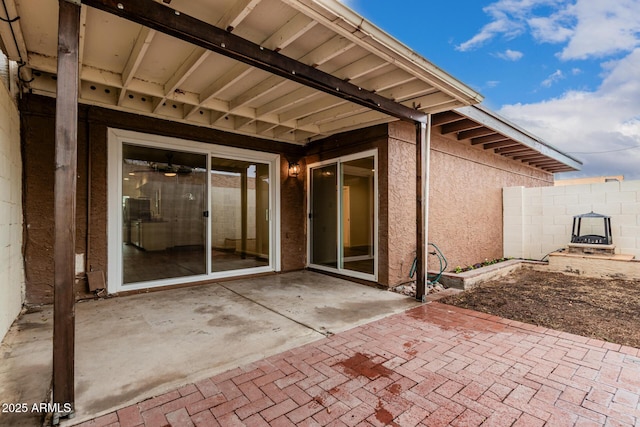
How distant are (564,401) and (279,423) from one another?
179cm

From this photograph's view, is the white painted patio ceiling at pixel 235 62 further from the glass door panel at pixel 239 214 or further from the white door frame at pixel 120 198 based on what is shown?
the glass door panel at pixel 239 214

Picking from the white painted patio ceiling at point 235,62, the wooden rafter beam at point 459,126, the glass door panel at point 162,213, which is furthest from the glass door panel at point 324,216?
the wooden rafter beam at point 459,126

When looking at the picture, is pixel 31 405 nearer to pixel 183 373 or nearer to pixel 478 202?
pixel 183 373

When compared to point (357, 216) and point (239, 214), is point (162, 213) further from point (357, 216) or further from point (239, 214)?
point (357, 216)

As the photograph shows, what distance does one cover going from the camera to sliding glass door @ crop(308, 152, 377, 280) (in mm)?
5340

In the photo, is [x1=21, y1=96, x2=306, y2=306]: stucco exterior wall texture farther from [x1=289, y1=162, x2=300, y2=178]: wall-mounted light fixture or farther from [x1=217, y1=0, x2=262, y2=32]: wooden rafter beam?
[x1=217, y1=0, x2=262, y2=32]: wooden rafter beam

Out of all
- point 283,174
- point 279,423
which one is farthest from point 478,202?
point 279,423

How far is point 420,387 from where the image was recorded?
6.67ft

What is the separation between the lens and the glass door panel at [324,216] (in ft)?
18.6

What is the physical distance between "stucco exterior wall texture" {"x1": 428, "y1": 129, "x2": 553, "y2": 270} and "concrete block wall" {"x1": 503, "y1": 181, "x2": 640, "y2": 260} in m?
0.36

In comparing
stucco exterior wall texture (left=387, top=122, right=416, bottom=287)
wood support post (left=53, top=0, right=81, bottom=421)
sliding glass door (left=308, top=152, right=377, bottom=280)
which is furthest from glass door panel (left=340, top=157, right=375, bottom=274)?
wood support post (left=53, top=0, right=81, bottom=421)

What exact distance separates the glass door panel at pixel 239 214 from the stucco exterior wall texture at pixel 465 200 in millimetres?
3201

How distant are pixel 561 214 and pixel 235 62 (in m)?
7.70

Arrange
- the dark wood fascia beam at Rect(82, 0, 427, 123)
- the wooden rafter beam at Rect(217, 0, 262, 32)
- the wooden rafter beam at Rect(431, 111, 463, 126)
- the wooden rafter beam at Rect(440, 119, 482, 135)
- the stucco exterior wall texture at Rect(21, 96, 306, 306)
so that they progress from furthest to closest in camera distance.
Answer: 1. the wooden rafter beam at Rect(440, 119, 482, 135)
2. the wooden rafter beam at Rect(431, 111, 463, 126)
3. the stucco exterior wall texture at Rect(21, 96, 306, 306)
4. the wooden rafter beam at Rect(217, 0, 262, 32)
5. the dark wood fascia beam at Rect(82, 0, 427, 123)
